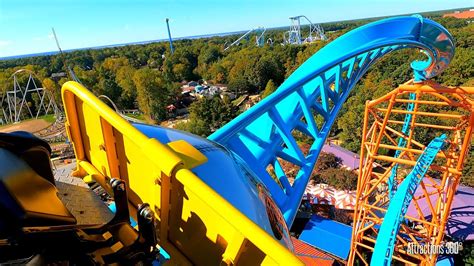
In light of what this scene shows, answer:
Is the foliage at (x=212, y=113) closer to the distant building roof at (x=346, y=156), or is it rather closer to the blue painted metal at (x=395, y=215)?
the distant building roof at (x=346, y=156)

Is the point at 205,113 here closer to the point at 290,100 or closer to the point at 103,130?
the point at 290,100

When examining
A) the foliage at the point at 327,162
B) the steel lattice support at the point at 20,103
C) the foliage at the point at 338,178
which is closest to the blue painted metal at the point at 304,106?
the foliage at the point at 338,178

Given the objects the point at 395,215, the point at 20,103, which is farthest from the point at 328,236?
the point at 20,103

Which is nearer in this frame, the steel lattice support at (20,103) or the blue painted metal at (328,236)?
the blue painted metal at (328,236)

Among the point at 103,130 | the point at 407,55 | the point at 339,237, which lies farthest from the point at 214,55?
the point at 103,130

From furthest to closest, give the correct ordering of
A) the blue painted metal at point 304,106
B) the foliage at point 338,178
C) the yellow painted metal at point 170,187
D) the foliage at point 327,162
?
the foliage at point 327,162
the foliage at point 338,178
the blue painted metal at point 304,106
the yellow painted metal at point 170,187

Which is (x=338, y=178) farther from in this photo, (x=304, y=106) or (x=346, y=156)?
(x=304, y=106)

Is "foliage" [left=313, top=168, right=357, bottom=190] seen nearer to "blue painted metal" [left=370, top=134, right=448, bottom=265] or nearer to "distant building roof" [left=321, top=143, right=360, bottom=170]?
"distant building roof" [left=321, top=143, right=360, bottom=170]
